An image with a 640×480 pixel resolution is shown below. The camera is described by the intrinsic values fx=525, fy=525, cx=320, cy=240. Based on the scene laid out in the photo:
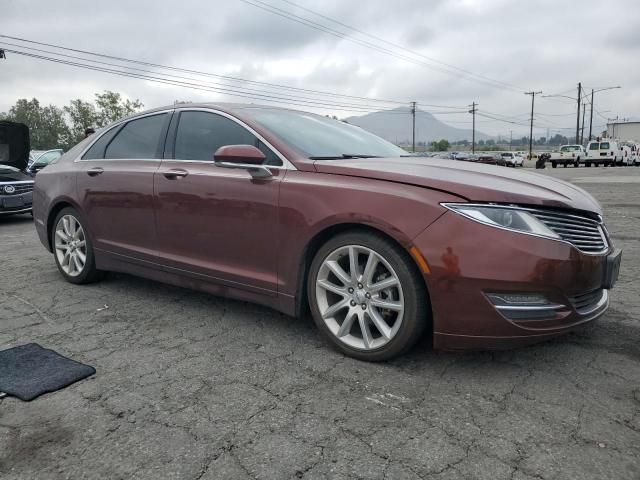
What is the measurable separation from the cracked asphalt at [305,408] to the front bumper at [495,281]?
0.94 feet

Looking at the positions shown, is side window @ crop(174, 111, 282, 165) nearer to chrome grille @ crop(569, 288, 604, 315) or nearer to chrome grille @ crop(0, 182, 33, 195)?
chrome grille @ crop(569, 288, 604, 315)

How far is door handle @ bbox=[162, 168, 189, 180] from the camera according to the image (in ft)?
12.1

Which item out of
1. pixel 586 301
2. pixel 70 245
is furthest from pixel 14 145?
pixel 586 301

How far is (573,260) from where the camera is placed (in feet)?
8.47

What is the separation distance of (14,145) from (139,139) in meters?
6.77

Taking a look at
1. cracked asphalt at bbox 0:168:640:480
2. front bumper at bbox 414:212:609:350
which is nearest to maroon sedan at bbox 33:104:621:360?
front bumper at bbox 414:212:609:350

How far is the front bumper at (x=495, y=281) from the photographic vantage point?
250cm

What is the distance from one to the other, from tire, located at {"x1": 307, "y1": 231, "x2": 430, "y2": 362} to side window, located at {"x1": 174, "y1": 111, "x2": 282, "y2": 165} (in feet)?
3.06

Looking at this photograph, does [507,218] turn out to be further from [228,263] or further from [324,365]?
[228,263]

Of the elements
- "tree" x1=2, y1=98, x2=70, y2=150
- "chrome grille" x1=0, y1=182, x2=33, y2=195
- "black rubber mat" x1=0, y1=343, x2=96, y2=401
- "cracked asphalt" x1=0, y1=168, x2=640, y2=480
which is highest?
"tree" x1=2, y1=98, x2=70, y2=150

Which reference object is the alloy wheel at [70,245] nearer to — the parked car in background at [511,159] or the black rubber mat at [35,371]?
the black rubber mat at [35,371]

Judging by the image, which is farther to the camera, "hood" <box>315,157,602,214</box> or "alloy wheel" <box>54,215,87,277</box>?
"alloy wheel" <box>54,215,87,277</box>

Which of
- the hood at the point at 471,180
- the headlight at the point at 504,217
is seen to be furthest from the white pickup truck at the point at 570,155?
the headlight at the point at 504,217

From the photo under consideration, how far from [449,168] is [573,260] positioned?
0.88 m
